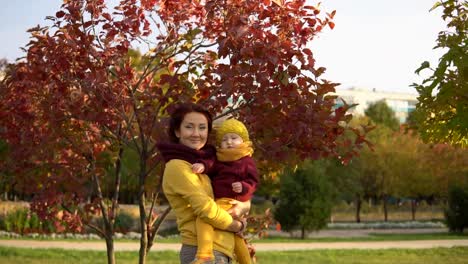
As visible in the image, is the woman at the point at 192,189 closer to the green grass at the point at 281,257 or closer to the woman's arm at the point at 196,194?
the woman's arm at the point at 196,194

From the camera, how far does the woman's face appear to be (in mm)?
3443

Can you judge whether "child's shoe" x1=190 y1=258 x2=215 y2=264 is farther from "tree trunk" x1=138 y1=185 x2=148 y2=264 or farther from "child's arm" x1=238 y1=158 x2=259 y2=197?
"tree trunk" x1=138 y1=185 x2=148 y2=264

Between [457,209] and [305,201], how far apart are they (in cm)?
576

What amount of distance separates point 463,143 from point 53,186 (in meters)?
6.27

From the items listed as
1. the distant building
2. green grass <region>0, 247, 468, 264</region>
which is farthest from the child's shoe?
the distant building

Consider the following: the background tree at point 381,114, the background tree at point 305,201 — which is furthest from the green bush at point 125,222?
the background tree at point 381,114

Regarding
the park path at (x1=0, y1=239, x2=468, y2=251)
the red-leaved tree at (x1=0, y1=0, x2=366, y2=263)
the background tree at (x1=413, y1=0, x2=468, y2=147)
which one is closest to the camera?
the red-leaved tree at (x1=0, y1=0, x2=366, y2=263)

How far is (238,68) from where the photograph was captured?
5027 mm

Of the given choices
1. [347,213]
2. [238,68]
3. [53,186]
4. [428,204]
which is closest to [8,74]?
[53,186]

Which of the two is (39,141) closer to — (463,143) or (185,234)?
(185,234)

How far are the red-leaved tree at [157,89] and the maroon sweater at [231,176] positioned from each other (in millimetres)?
1586

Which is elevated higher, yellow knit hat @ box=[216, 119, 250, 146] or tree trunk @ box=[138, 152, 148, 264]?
yellow knit hat @ box=[216, 119, 250, 146]

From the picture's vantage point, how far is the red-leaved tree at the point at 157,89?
16.3 ft

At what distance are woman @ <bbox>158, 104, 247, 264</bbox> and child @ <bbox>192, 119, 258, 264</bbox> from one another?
0.04 meters
